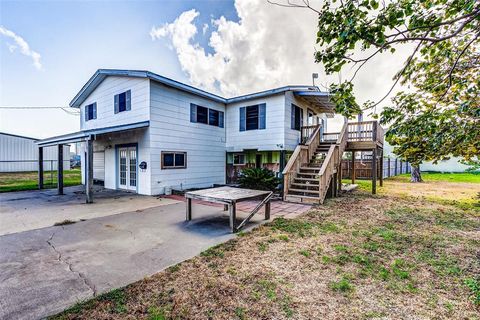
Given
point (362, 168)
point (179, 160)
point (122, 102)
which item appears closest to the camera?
point (179, 160)

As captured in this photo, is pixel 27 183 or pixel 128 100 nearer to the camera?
pixel 128 100

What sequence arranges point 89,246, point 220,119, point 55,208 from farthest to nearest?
point 220,119 < point 55,208 < point 89,246

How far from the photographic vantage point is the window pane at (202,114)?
1149 centimetres

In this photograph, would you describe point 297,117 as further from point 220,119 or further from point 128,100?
point 128,100

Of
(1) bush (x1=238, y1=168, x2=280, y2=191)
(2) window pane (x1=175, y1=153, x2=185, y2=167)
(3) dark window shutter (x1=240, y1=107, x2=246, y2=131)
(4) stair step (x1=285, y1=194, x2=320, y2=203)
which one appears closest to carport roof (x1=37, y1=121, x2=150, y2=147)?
(2) window pane (x1=175, y1=153, x2=185, y2=167)

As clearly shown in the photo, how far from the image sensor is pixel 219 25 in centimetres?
1167

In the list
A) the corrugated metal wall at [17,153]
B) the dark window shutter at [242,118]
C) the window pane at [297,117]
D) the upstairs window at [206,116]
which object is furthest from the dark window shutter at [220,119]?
the corrugated metal wall at [17,153]

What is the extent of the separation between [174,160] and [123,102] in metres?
3.77

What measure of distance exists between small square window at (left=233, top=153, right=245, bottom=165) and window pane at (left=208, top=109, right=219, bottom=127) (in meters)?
2.14

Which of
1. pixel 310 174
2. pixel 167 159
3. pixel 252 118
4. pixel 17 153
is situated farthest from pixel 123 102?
pixel 17 153

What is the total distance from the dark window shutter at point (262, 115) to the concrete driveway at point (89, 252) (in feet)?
19.7

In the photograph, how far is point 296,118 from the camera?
11773mm

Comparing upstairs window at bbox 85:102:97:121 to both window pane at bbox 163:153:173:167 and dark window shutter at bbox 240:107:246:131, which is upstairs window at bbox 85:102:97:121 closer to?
window pane at bbox 163:153:173:167

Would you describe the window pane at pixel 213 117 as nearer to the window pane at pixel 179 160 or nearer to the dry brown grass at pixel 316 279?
the window pane at pixel 179 160
